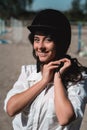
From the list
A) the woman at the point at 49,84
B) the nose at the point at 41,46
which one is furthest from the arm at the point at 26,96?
the nose at the point at 41,46

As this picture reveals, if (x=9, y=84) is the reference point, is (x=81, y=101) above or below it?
above

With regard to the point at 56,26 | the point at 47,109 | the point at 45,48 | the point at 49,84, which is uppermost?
the point at 56,26

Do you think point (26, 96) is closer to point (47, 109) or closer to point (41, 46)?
point (47, 109)

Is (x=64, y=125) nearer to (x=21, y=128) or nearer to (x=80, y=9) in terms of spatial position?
(x=21, y=128)

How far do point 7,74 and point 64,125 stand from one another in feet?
25.3

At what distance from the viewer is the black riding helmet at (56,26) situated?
2607 mm

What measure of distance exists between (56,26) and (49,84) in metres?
0.33

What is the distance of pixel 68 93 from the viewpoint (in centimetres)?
258

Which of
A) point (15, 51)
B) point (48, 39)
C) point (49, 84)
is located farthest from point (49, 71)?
point (15, 51)

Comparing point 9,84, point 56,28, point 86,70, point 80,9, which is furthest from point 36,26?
point 80,9

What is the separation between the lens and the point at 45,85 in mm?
2557

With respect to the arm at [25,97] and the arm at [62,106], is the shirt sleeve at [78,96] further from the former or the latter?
the arm at [25,97]

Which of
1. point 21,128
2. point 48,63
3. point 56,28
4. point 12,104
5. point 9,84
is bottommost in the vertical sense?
point 9,84

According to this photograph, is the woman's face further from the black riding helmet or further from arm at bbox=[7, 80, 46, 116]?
arm at bbox=[7, 80, 46, 116]
